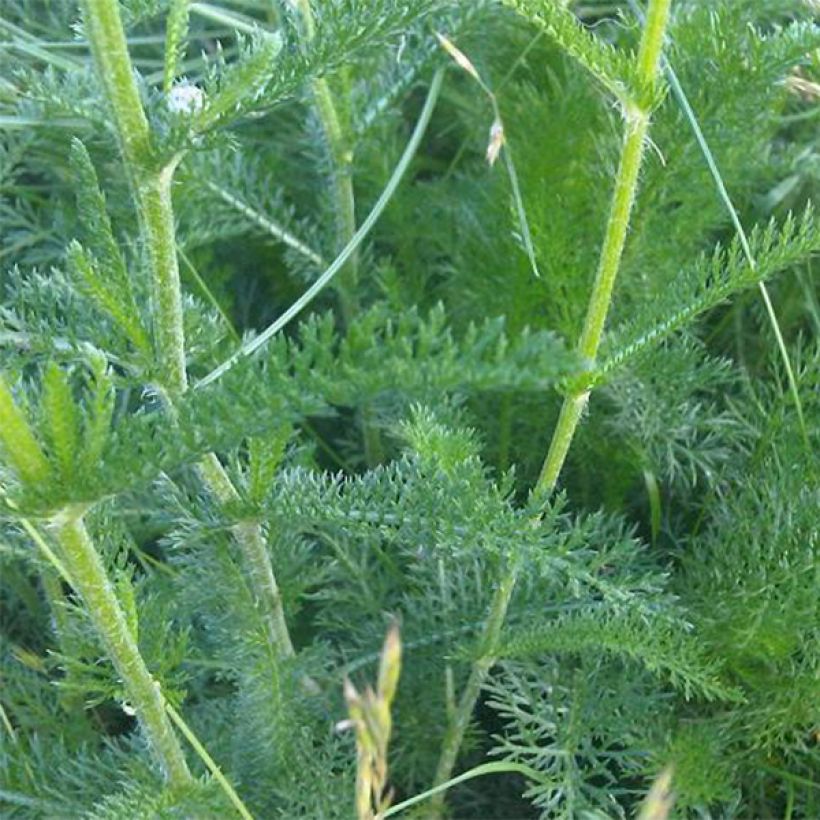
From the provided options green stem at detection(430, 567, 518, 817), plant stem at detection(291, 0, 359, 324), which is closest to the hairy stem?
green stem at detection(430, 567, 518, 817)

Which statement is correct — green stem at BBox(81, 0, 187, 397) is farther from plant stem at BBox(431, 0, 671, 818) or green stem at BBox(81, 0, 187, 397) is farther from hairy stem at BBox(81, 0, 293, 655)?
plant stem at BBox(431, 0, 671, 818)

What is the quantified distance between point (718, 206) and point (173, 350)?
Answer: 52 centimetres

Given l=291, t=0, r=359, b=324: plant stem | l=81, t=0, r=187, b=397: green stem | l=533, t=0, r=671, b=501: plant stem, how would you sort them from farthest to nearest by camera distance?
l=291, t=0, r=359, b=324: plant stem < l=533, t=0, r=671, b=501: plant stem < l=81, t=0, r=187, b=397: green stem

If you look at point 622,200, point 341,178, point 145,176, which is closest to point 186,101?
point 145,176

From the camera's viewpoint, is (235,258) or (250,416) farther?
(235,258)

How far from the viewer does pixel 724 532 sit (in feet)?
3.07

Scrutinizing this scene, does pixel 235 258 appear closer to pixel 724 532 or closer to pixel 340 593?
pixel 340 593

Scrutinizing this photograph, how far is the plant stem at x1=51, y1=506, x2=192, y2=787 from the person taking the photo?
0.67m

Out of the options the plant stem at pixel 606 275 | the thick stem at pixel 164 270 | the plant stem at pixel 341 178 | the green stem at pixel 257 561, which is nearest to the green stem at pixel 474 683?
the plant stem at pixel 606 275

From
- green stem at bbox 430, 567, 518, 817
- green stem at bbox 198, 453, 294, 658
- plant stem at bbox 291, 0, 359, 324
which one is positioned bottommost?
green stem at bbox 430, 567, 518, 817

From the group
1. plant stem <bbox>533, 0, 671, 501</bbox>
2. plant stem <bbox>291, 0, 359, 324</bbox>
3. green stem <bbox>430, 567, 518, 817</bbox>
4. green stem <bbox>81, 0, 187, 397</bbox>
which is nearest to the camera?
green stem <bbox>81, 0, 187, 397</bbox>

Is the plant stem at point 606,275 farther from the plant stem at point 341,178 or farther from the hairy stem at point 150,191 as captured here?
the plant stem at point 341,178

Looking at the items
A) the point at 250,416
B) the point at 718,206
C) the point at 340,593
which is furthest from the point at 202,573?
the point at 718,206

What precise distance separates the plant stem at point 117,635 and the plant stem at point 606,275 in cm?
22
